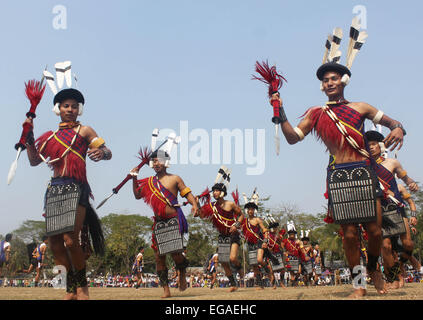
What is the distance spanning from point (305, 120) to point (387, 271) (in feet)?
8.07

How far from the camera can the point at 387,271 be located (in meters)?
5.78

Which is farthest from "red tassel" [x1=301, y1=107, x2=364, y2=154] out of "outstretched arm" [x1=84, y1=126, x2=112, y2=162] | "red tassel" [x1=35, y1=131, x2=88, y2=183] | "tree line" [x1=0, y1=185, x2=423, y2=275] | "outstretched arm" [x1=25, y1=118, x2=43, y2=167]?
"tree line" [x1=0, y1=185, x2=423, y2=275]

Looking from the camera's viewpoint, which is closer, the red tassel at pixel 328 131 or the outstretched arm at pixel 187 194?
the red tassel at pixel 328 131

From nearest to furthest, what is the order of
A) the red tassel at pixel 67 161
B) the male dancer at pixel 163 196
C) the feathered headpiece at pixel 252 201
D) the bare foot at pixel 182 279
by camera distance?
1. the red tassel at pixel 67 161
2. the male dancer at pixel 163 196
3. the bare foot at pixel 182 279
4. the feathered headpiece at pixel 252 201

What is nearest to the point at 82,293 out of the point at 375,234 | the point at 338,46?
the point at 375,234

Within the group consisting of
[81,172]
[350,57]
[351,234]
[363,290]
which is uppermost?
[350,57]

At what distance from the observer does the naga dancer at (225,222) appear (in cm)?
990

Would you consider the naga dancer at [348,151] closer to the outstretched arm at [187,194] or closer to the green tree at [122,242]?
the outstretched arm at [187,194]

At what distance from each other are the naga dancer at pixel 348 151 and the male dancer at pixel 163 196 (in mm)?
3059

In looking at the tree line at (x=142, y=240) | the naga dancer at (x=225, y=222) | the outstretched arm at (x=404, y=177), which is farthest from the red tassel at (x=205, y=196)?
the tree line at (x=142, y=240)
